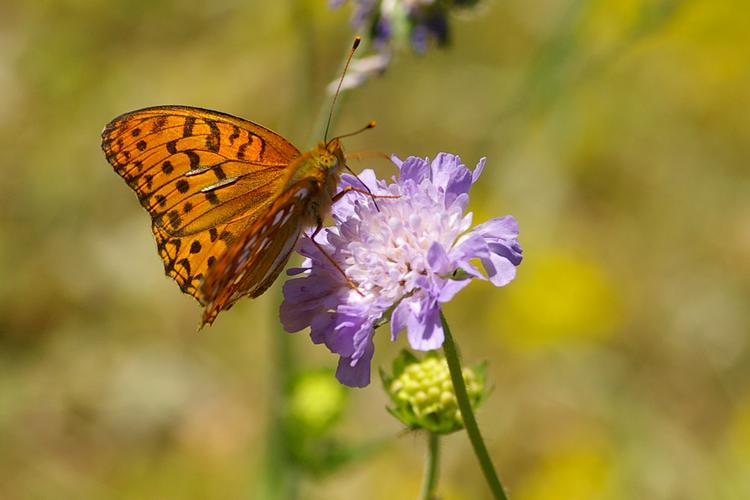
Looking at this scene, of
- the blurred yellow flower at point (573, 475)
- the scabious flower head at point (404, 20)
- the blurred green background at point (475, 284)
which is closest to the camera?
the scabious flower head at point (404, 20)

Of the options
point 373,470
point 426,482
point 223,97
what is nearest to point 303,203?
point 426,482

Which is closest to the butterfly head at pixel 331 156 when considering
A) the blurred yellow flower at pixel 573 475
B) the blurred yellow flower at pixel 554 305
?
the blurred yellow flower at pixel 573 475

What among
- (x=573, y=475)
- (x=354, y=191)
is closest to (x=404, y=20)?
(x=354, y=191)

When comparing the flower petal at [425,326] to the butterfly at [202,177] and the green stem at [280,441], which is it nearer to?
the butterfly at [202,177]

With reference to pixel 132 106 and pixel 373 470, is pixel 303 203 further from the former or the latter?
pixel 132 106

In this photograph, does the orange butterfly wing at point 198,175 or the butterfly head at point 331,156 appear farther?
the orange butterfly wing at point 198,175

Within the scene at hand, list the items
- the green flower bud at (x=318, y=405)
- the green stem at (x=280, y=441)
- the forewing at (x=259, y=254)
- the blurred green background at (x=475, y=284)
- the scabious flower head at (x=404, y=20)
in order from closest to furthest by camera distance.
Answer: the forewing at (x=259, y=254) → the scabious flower head at (x=404, y=20) → the green flower bud at (x=318, y=405) → the green stem at (x=280, y=441) → the blurred green background at (x=475, y=284)

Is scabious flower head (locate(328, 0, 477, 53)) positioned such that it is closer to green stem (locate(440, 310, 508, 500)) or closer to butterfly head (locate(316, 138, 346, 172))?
butterfly head (locate(316, 138, 346, 172))

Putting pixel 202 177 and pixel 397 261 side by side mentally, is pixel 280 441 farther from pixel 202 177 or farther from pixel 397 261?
pixel 397 261
